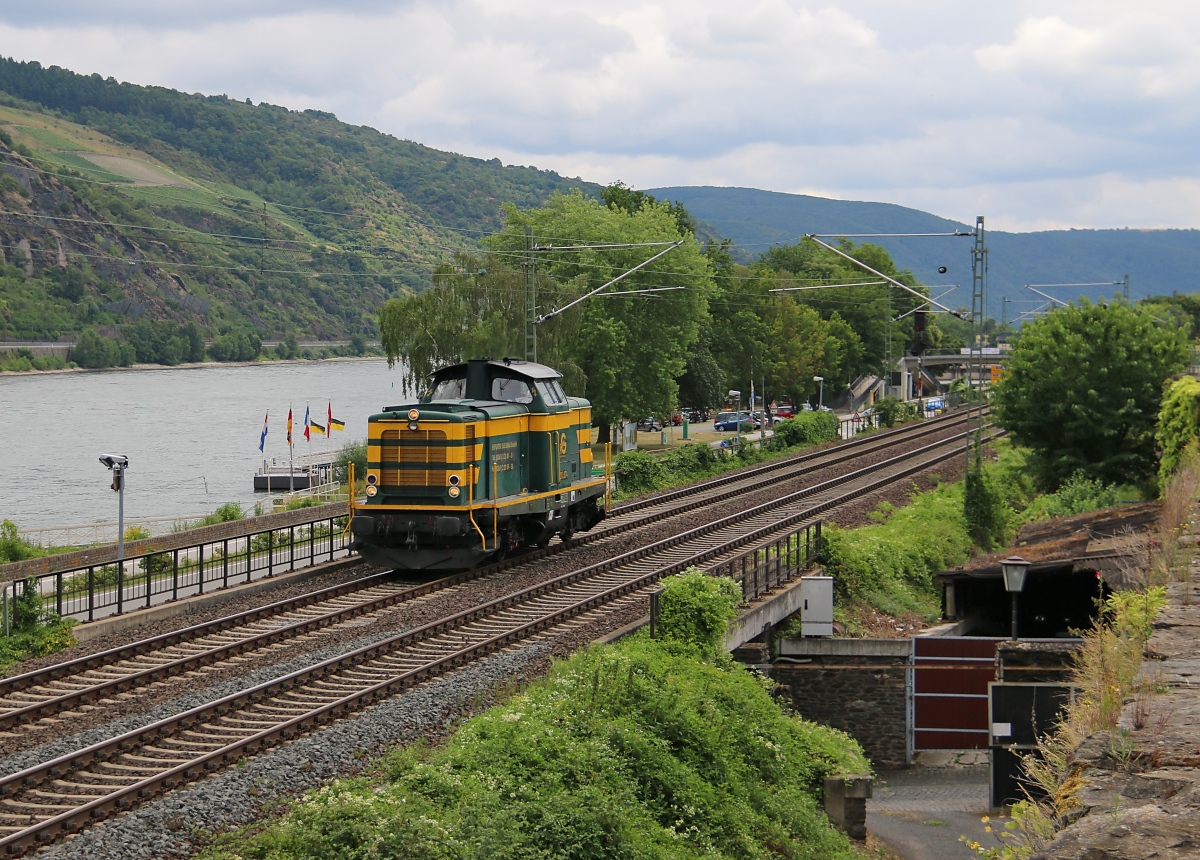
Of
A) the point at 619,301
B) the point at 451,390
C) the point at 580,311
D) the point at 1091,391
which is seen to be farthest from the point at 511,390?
the point at 619,301

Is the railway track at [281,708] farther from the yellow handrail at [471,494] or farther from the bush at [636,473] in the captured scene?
the bush at [636,473]

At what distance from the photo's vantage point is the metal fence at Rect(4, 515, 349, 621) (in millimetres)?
18781

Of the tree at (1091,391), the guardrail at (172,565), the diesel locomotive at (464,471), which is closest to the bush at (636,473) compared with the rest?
the guardrail at (172,565)

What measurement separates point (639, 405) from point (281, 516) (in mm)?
24917

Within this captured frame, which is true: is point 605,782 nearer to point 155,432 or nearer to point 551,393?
point 551,393

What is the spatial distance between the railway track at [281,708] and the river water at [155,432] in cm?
4053

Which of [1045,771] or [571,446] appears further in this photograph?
[571,446]

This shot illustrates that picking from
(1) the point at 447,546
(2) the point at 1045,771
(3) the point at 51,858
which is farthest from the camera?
(1) the point at 447,546

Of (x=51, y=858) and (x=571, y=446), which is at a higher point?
(x=571, y=446)

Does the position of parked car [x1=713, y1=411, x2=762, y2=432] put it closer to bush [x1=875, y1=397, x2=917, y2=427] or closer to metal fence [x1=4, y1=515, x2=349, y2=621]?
bush [x1=875, y1=397, x2=917, y2=427]

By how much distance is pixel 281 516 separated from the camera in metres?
35.8

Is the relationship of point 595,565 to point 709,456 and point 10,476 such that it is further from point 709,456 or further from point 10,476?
point 10,476

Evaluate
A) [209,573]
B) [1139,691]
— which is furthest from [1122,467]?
[1139,691]

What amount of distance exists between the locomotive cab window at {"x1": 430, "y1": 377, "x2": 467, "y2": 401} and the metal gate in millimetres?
9753
